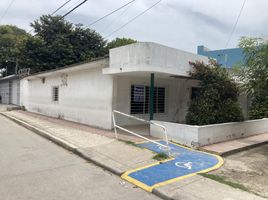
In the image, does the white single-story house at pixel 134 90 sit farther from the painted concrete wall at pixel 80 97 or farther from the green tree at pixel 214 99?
the green tree at pixel 214 99

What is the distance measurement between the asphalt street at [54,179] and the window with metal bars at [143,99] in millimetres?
4972

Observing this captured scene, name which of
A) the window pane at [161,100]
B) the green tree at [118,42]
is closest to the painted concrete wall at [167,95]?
the window pane at [161,100]

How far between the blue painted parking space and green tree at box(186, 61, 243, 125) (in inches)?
85.3

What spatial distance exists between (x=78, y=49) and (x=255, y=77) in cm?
2658

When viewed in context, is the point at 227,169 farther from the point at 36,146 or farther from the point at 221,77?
the point at 36,146

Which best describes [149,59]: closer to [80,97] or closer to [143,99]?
[143,99]

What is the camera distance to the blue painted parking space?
562cm

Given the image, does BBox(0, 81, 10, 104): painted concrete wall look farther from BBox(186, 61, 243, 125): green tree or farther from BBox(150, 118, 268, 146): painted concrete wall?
BBox(186, 61, 243, 125): green tree

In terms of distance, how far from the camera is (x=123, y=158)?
7160mm

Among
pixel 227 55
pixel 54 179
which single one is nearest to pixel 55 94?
pixel 54 179

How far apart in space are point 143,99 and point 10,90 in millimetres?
24741

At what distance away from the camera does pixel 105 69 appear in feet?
36.7

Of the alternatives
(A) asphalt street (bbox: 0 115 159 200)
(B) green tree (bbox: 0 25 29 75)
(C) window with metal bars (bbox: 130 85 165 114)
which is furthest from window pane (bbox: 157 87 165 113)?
(B) green tree (bbox: 0 25 29 75)

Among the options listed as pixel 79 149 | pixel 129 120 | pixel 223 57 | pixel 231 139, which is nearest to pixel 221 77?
pixel 231 139
